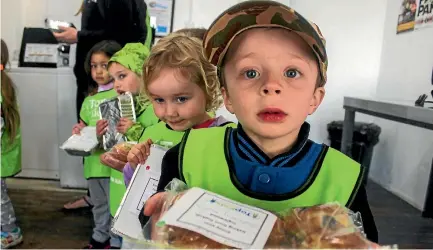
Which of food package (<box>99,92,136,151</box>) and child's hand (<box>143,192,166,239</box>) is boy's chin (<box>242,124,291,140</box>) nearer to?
child's hand (<box>143,192,166,239</box>)

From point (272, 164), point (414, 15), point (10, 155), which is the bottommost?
point (10, 155)

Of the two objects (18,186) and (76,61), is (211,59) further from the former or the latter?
(18,186)

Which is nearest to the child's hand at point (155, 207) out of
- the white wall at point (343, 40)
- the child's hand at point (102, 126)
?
the white wall at point (343, 40)

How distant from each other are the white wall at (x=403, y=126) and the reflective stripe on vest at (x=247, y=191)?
53 centimetres

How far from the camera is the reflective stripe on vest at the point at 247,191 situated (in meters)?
0.35

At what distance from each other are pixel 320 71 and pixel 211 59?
0.10 m

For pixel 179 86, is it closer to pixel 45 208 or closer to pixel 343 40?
pixel 343 40

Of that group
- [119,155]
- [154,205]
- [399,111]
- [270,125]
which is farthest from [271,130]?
[399,111]

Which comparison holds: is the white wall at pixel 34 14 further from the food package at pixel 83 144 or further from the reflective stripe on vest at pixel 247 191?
the reflective stripe on vest at pixel 247 191

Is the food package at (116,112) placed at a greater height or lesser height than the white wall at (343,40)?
lesser

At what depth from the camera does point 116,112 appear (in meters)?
0.79

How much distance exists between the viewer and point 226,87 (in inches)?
14.7

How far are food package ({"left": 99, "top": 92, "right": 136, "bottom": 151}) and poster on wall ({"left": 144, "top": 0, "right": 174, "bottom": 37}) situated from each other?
210 millimetres

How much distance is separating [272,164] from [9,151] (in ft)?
3.63
